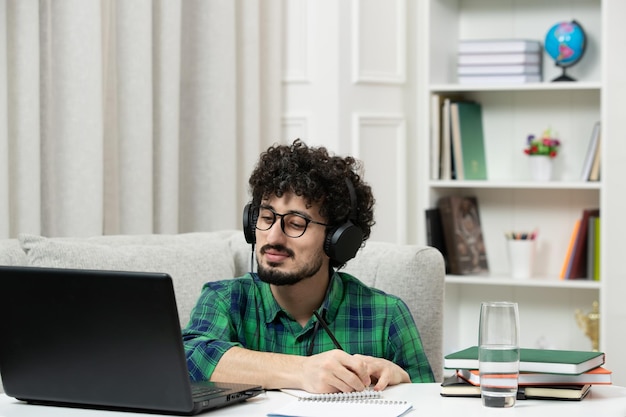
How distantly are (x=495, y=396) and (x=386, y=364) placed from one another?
29 cm

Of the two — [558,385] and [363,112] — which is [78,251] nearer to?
[558,385]

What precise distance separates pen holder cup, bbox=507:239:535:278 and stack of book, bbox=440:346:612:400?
208 centimetres

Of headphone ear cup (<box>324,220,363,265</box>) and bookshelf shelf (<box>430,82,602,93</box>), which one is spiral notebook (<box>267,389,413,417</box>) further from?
bookshelf shelf (<box>430,82,602,93</box>)

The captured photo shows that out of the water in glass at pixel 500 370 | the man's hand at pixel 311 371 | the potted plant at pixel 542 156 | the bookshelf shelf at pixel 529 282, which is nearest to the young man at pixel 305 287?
the man's hand at pixel 311 371

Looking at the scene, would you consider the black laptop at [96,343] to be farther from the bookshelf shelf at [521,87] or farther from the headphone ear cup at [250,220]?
the bookshelf shelf at [521,87]

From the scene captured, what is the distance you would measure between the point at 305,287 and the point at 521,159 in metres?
2.05

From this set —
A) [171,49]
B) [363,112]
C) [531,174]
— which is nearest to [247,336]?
[171,49]

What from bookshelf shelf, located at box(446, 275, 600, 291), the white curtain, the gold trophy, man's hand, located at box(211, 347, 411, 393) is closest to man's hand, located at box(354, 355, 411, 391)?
man's hand, located at box(211, 347, 411, 393)

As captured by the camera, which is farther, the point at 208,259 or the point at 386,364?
the point at 208,259

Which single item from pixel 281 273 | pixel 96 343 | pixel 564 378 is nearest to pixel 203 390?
pixel 96 343

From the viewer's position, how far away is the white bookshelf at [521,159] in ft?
12.0

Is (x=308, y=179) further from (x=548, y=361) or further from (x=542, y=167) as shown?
(x=542, y=167)

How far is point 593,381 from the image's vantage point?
1502 mm

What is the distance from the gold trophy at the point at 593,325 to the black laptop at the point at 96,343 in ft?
7.59
